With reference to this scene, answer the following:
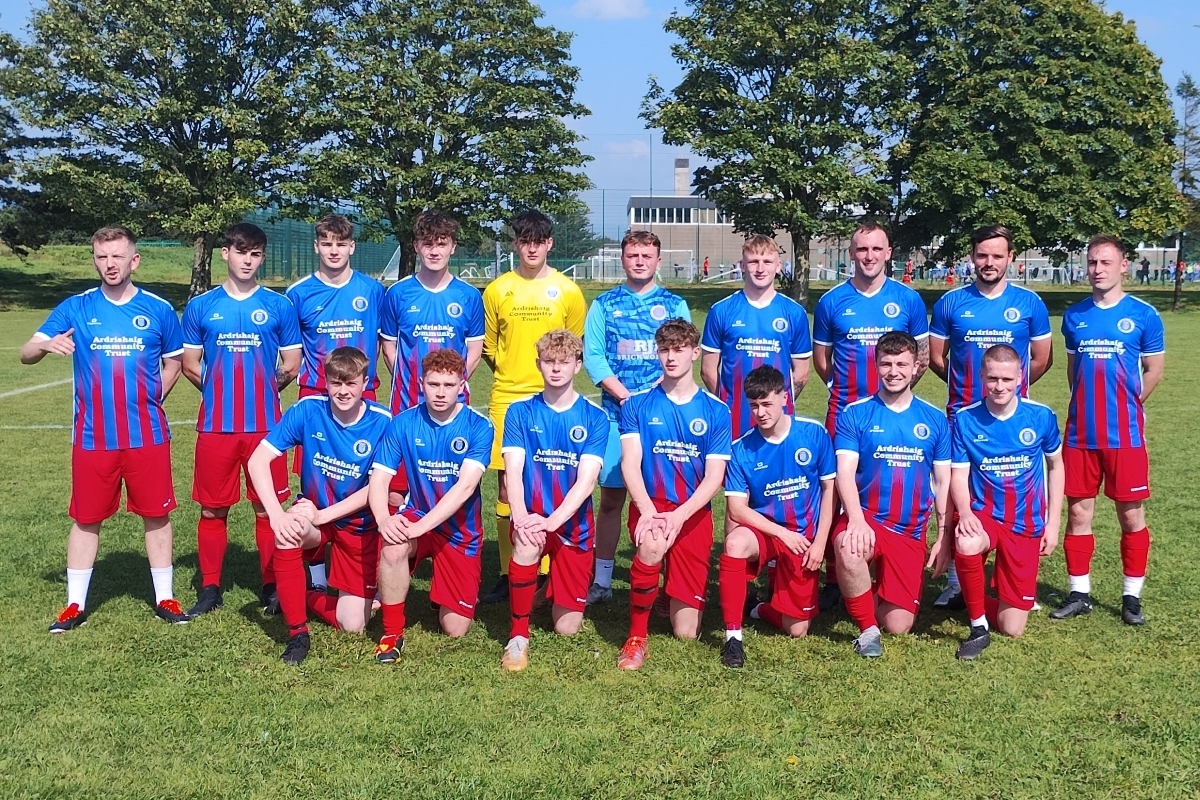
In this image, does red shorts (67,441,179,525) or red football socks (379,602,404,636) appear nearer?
red football socks (379,602,404,636)

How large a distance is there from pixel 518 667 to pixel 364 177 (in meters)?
28.1

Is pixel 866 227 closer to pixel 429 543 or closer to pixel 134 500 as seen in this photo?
pixel 429 543

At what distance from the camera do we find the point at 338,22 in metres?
31.0

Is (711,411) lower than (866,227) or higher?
lower

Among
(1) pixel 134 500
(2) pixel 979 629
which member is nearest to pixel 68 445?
(1) pixel 134 500

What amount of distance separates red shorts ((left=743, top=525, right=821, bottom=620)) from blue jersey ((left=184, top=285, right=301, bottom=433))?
2.44m

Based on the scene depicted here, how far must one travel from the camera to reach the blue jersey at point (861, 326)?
16.6 ft

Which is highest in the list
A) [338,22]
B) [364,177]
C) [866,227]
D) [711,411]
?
[338,22]

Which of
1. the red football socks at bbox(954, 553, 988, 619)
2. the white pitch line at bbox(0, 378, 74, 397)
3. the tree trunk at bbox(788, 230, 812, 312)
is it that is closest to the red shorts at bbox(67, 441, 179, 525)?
the red football socks at bbox(954, 553, 988, 619)

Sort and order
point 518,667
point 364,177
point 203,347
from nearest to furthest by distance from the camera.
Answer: point 518,667, point 203,347, point 364,177

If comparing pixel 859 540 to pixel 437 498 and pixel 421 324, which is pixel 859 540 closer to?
pixel 437 498

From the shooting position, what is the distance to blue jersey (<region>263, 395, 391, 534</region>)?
4.58 metres

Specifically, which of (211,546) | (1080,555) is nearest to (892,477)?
(1080,555)

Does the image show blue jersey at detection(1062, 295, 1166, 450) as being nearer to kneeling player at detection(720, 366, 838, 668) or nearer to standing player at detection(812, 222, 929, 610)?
standing player at detection(812, 222, 929, 610)
